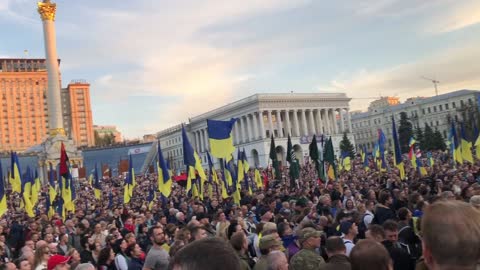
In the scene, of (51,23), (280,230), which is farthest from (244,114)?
(280,230)

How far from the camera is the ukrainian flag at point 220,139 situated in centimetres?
1672

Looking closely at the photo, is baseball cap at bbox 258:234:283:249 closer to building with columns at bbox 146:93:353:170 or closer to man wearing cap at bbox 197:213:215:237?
man wearing cap at bbox 197:213:215:237

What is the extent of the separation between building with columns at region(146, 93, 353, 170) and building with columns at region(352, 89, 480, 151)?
31.7 feet

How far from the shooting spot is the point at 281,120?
88312 mm

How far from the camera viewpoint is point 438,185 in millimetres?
14242

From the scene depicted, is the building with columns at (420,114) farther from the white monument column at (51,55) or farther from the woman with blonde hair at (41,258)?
the woman with blonde hair at (41,258)

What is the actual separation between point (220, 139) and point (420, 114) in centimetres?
9222

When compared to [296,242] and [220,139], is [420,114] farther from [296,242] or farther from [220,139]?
[296,242]

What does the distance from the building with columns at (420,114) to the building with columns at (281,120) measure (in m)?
9.65

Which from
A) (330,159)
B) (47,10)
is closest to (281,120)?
(47,10)

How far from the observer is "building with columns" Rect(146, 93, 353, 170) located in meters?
83.9

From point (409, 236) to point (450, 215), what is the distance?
4130mm

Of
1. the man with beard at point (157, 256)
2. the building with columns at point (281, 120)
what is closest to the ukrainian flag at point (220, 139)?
the man with beard at point (157, 256)

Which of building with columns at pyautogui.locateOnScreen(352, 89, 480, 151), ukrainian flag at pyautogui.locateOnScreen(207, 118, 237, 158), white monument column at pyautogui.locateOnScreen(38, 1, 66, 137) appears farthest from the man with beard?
building with columns at pyautogui.locateOnScreen(352, 89, 480, 151)
